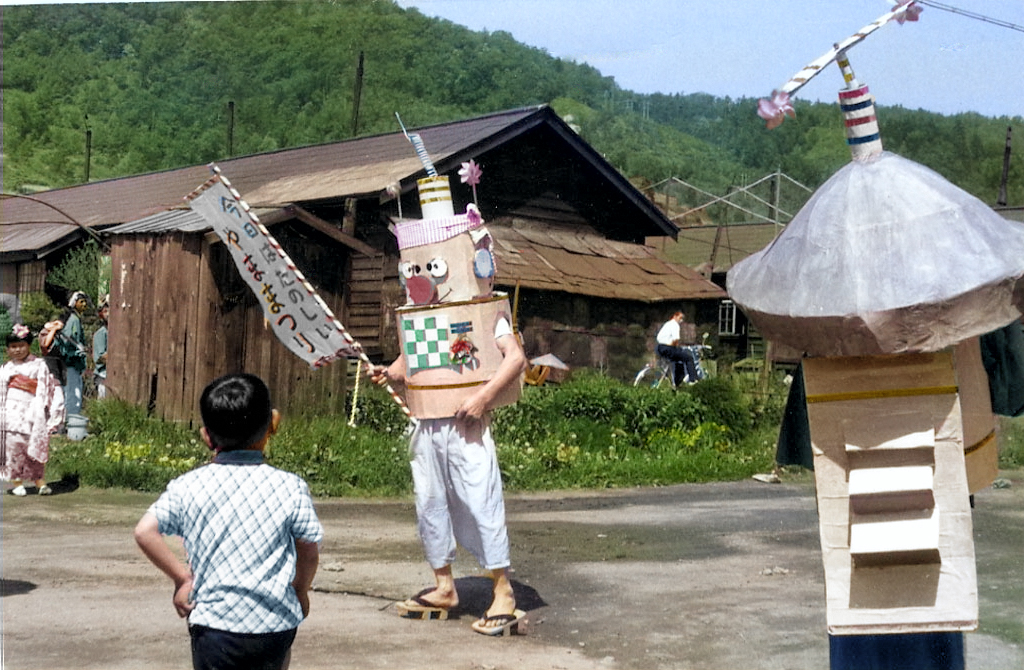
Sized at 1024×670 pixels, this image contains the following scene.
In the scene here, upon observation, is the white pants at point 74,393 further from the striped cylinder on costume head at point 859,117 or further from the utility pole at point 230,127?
the striped cylinder on costume head at point 859,117

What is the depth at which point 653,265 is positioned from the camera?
54.0 feet

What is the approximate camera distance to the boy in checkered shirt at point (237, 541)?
3203 mm

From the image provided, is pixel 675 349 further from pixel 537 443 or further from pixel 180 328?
pixel 180 328

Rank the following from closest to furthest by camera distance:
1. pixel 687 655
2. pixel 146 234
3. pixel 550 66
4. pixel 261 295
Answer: pixel 687 655, pixel 261 295, pixel 146 234, pixel 550 66

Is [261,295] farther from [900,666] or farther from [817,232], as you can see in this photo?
[900,666]

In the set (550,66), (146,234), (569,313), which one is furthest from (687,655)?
(569,313)

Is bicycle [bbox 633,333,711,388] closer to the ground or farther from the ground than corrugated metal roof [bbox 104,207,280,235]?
closer to the ground

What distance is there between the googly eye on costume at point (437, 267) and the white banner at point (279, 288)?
51 centimetres

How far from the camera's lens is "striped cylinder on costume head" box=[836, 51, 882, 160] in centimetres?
373

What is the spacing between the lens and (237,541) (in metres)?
3.24

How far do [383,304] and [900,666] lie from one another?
9335mm

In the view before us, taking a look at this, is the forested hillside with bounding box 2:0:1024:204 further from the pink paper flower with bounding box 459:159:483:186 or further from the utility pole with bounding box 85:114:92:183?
the pink paper flower with bounding box 459:159:483:186

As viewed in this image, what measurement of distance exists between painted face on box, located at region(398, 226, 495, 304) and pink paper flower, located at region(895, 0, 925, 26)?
2023 mm

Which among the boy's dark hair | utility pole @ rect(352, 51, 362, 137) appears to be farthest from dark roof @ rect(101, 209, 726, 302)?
the boy's dark hair
